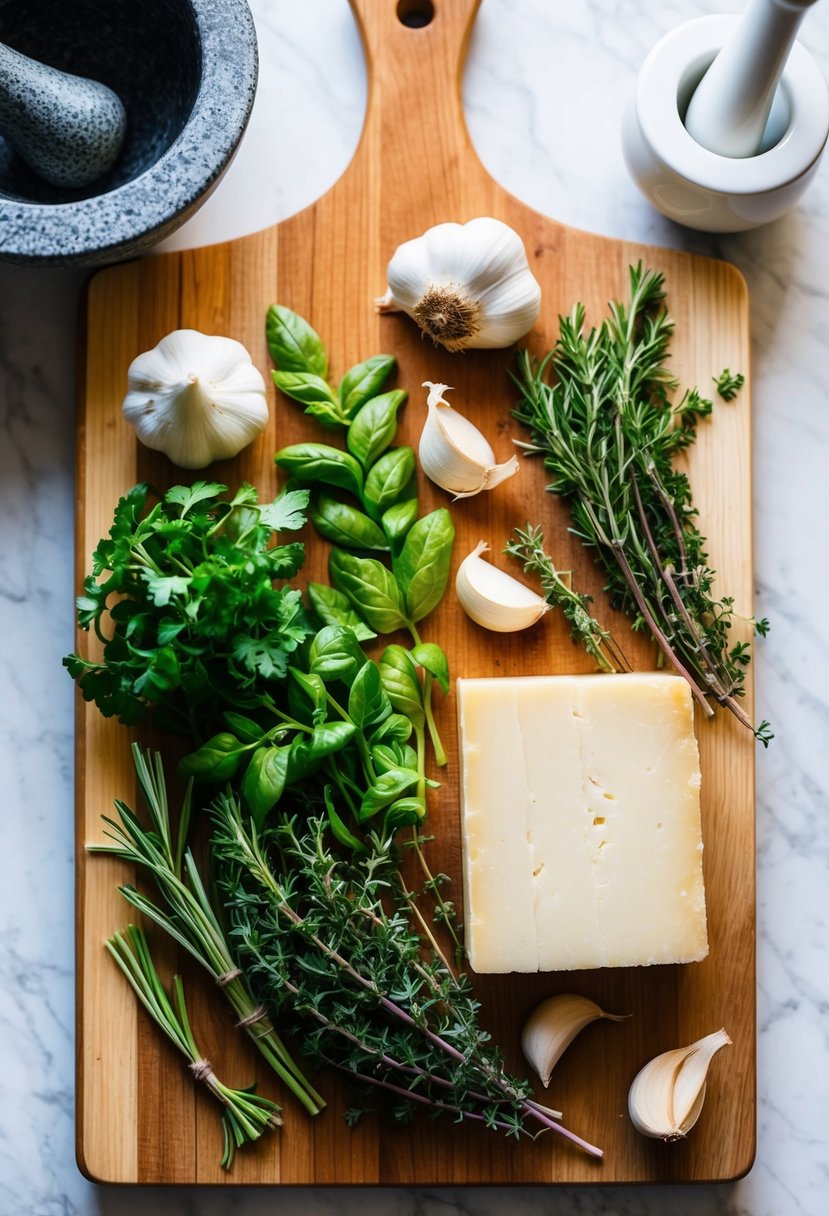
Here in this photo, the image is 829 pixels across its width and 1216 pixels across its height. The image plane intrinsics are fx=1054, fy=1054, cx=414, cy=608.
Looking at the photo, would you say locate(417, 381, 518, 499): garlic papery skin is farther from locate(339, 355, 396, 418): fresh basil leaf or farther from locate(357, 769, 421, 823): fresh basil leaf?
locate(357, 769, 421, 823): fresh basil leaf

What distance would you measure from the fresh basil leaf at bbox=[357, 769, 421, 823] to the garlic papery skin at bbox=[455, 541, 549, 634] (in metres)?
0.25

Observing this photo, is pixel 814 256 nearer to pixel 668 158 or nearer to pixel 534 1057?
pixel 668 158

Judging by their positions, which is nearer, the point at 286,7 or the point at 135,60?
the point at 135,60

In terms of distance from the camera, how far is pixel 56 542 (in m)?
1.63

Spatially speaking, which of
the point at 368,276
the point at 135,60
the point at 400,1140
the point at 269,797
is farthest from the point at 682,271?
the point at 400,1140

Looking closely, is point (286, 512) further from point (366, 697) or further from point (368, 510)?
point (366, 697)

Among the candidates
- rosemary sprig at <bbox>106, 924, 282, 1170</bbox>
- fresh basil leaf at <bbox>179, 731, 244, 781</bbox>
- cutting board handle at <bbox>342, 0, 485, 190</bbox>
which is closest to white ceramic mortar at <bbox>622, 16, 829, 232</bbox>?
cutting board handle at <bbox>342, 0, 485, 190</bbox>

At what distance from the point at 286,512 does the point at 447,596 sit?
276 millimetres

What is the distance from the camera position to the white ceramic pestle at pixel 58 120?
1.38 m

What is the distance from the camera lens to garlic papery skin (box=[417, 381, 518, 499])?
1.49m

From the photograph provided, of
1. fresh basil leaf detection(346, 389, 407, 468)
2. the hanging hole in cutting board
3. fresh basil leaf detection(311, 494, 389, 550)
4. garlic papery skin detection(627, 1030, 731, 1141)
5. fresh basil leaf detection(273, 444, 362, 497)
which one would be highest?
the hanging hole in cutting board

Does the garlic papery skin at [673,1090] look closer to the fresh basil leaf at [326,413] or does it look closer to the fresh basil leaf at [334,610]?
the fresh basil leaf at [334,610]

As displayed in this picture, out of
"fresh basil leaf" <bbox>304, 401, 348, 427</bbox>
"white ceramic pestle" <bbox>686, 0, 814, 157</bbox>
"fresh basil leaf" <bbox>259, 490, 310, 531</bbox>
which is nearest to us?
"white ceramic pestle" <bbox>686, 0, 814, 157</bbox>

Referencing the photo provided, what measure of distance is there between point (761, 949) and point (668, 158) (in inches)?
46.1
